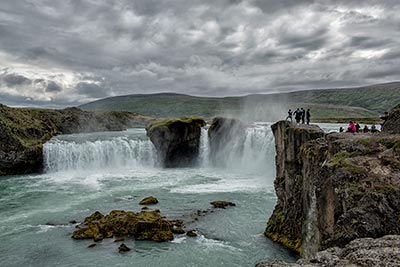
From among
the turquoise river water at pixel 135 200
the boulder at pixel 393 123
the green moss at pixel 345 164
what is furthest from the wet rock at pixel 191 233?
the boulder at pixel 393 123

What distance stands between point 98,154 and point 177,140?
12271 millimetres

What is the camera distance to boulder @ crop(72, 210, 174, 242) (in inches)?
875

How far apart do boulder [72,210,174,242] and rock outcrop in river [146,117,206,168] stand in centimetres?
2974

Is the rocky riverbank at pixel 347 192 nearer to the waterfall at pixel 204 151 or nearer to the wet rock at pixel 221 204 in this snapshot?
the wet rock at pixel 221 204

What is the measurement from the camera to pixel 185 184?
40094 mm

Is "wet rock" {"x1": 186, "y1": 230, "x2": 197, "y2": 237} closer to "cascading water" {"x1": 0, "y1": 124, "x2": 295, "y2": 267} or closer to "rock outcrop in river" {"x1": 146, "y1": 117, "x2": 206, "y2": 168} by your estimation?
"cascading water" {"x1": 0, "y1": 124, "x2": 295, "y2": 267}

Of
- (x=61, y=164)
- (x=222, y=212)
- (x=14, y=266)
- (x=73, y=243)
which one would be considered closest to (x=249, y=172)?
(x=222, y=212)

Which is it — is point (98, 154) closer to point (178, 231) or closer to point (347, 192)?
point (178, 231)

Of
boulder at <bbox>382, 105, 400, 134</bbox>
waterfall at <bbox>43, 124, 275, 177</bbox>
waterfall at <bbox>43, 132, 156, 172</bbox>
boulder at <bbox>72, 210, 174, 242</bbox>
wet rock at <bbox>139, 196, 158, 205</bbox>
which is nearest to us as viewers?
boulder at <bbox>382, 105, 400, 134</bbox>

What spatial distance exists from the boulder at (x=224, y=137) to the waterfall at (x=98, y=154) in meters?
9.56

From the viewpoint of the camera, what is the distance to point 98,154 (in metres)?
54.6

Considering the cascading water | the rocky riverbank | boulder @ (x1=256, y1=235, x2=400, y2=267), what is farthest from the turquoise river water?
boulder @ (x1=256, y1=235, x2=400, y2=267)

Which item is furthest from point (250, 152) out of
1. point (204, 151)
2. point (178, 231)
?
point (178, 231)

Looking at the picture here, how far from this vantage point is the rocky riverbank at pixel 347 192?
9125 millimetres
